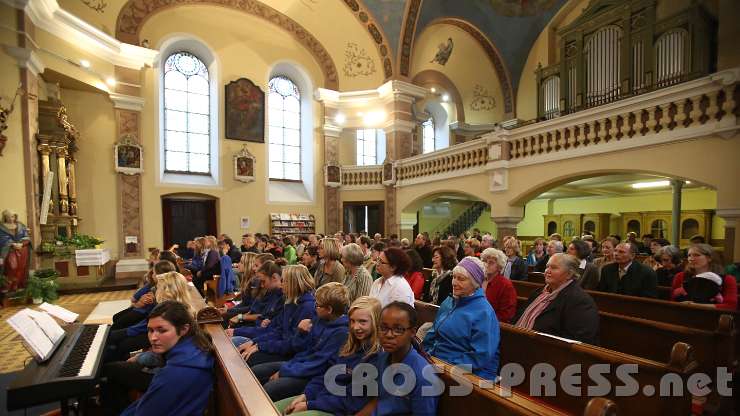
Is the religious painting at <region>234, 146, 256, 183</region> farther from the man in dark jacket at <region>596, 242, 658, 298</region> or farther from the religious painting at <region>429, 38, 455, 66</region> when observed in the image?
the man in dark jacket at <region>596, 242, 658, 298</region>

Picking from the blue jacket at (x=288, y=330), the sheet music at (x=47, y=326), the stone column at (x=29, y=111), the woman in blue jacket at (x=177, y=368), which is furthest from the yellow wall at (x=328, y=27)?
the woman in blue jacket at (x=177, y=368)

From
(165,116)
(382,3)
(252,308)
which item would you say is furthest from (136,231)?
(382,3)

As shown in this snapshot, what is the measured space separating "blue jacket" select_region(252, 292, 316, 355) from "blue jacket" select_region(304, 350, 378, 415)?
63 cm

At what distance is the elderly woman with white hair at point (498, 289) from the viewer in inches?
132

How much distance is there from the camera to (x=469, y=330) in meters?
2.30

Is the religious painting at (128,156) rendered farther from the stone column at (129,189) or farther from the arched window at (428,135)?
the arched window at (428,135)

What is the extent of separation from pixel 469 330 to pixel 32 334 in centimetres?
276

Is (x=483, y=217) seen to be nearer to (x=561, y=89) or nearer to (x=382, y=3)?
(x=561, y=89)

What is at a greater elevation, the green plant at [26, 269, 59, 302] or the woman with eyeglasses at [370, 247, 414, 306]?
the woman with eyeglasses at [370, 247, 414, 306]

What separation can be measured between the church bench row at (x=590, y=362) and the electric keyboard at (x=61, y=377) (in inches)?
106

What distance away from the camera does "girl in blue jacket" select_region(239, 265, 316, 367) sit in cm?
300

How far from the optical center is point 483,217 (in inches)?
637

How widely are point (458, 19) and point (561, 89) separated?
188 inches

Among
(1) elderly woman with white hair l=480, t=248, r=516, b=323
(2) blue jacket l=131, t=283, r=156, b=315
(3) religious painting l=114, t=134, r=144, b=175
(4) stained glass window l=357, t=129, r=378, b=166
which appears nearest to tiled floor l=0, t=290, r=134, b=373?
(2) blue jacket l=131, t=283, r=156, b=315
